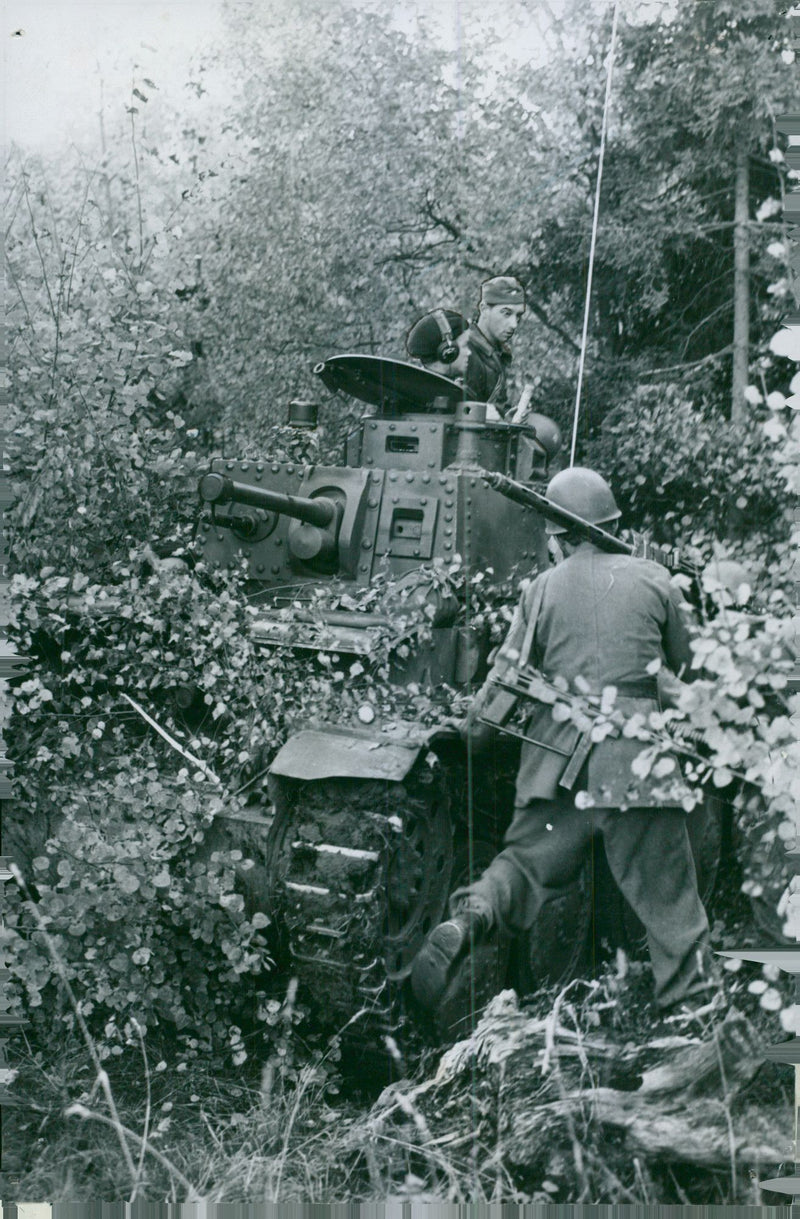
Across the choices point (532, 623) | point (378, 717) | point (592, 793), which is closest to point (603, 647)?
point (532, 623)

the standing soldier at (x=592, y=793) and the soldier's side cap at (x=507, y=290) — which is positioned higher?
the soldier's side cap at (x=507, y=290)

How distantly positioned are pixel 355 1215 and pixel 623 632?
6.87 feet

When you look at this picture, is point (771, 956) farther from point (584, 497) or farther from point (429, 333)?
point (429, 333)

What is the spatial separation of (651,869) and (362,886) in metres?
0.96

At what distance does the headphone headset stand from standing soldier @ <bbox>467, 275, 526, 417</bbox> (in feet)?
0.21

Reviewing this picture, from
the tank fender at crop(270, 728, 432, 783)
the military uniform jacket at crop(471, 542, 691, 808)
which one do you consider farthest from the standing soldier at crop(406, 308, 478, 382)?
the tank fender at crop(270, 728, 432, 783)

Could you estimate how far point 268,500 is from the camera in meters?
5.71

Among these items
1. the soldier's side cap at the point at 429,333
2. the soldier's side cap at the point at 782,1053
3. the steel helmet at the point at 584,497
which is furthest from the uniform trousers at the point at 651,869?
the soldier's side cap at the point at 429,333

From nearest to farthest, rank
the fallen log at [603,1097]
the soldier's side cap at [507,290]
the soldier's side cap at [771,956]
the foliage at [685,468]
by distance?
the fallen log at [603,1097], the soldier's side cap at [771,956], the foliage at [685,468], the soldier's side cap at [507,290]

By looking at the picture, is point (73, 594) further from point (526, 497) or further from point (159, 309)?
point (526, 497)

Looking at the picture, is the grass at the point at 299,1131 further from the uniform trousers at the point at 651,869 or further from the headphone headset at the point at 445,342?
the headphone headset at the point at 445,342

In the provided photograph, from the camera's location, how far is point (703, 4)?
5148mm

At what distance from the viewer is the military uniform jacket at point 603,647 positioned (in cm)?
496

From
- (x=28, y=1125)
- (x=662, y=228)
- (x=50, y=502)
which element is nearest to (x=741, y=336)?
(x=662, y=228)
